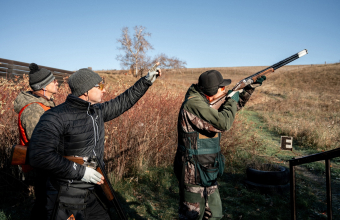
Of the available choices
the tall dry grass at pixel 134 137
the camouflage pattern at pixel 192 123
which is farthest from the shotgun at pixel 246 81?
the tall dry grass at pixel 134 137

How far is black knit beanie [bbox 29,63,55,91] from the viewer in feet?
9.14

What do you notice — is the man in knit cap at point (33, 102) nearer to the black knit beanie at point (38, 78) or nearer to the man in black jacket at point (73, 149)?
the black knit beanie at point (38, 78)

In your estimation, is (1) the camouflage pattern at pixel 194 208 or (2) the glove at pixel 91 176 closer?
(2) the glove at pixel 91 176

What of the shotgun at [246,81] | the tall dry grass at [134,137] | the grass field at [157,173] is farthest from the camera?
the tall dry grass at [134,137]

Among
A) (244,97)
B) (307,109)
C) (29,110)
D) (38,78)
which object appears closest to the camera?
(29,110)

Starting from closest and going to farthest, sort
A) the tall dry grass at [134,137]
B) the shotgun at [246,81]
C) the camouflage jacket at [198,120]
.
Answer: the camouflage jacket at [198,120] → the shotgun at [246,81] → the tall dry grass at [134,137]

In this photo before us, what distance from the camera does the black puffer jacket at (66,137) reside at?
174cm

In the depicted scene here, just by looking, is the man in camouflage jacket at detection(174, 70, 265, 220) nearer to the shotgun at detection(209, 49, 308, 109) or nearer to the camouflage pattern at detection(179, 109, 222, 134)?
the camouflage pattern at detection(179, 109, 222, 134)

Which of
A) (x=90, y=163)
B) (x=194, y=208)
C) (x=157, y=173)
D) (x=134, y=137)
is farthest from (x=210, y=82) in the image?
(x=157, y=173)

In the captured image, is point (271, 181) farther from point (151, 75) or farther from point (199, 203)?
point (151, 75)

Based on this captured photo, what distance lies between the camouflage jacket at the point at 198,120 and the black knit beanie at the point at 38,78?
1714mm

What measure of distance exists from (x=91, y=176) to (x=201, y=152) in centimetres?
114

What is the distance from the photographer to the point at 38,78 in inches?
110

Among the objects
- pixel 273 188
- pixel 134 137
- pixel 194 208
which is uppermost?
pixel 134 137
